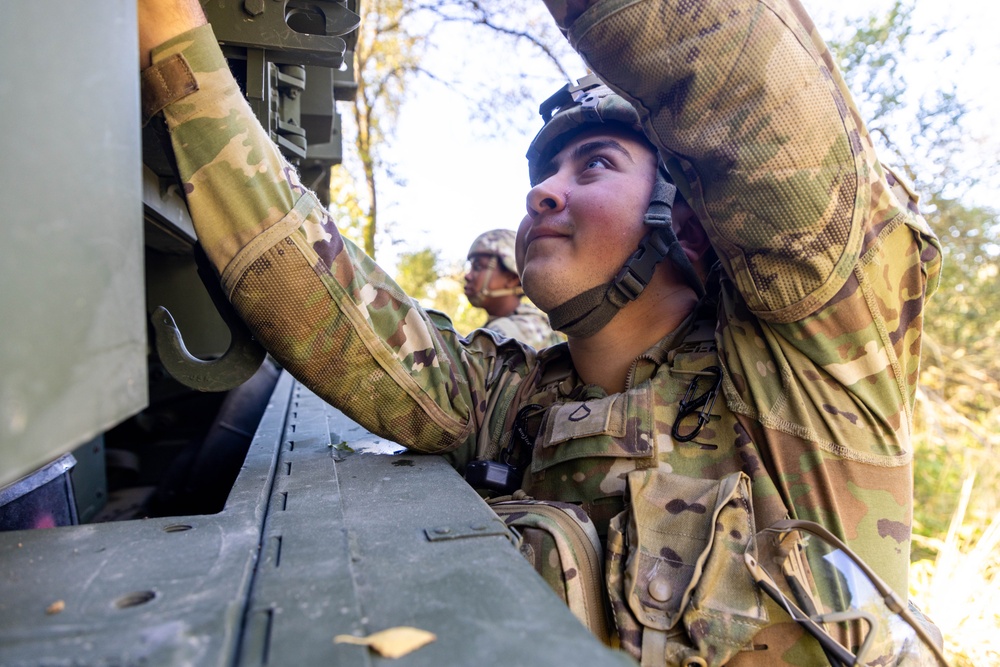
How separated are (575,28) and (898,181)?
2.58ft

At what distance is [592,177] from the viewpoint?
1868 mm

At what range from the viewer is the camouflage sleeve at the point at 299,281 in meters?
1.36

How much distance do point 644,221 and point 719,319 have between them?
31 centimetres

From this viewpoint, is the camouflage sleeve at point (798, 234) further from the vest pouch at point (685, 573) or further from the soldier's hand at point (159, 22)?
the soldier's hand at point (159, 22)

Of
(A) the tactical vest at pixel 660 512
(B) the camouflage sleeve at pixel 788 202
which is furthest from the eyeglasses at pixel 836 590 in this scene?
(B) the camouflage sleeve at pixel 788 202

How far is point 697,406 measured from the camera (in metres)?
1.54

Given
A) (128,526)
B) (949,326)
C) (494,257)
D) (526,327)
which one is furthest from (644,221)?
(949,326)

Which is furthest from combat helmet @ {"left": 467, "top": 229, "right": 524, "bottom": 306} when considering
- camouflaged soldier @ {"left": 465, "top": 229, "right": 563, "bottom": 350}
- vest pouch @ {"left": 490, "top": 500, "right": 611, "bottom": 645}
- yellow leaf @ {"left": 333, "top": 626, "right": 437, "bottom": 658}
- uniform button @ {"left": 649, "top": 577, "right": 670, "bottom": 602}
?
yellow leaf @ {"left": 333, "top": 626, "right": 437, "bottom": 658}

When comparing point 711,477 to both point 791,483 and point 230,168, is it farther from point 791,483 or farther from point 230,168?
point 230,168

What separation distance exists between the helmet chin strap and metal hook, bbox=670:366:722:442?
0.31 metres

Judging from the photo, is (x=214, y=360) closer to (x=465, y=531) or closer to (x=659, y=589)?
(x=465, y=531)

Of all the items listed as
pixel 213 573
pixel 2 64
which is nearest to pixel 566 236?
pixel 213 573

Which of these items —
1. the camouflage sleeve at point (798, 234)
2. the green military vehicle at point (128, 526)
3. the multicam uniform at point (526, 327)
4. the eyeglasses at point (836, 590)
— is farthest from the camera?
the multicam uniform at point (526, 327)

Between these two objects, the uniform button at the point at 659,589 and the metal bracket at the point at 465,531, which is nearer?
the metal bracket at the point at 465,531
